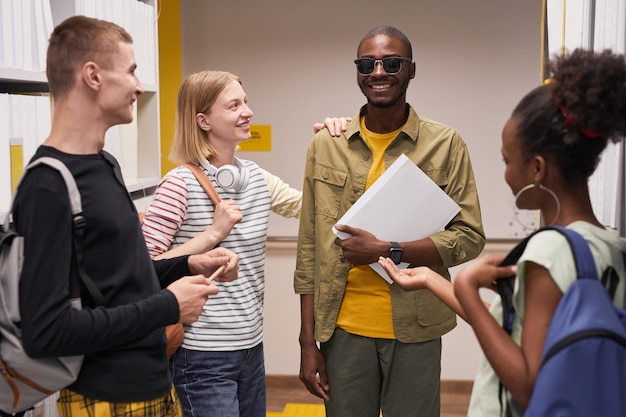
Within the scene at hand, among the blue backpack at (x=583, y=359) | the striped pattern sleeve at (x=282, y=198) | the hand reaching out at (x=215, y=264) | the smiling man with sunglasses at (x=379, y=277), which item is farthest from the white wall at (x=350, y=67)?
the blue backpack at (x=583, y=359)

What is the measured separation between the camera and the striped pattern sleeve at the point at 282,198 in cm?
235

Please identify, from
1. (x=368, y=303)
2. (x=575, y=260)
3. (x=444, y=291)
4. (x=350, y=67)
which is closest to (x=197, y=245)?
(x=368, y=303)

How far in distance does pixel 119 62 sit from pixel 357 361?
1157mm

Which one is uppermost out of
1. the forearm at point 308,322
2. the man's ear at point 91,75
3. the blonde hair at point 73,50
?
the blonde hair at point 73,50

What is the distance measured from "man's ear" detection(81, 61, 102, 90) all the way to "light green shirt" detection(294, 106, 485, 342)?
3.05ft

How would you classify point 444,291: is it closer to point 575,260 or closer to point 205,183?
point 575,260

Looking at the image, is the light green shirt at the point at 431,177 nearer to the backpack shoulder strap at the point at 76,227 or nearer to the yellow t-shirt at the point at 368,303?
the yellow t-shirt at the point at 368,303

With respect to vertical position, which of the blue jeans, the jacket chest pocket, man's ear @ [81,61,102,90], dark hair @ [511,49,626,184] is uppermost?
man's ear @ [81,61,102,90]

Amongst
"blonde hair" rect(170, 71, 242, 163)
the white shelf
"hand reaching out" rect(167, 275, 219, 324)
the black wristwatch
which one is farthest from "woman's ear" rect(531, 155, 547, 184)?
the white shelf

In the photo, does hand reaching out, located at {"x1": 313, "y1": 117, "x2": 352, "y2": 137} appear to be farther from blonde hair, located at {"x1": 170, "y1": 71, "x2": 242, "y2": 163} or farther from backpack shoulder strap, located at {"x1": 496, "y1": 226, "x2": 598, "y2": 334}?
backpack shoulder strap, located at {"x1": 496, "y1": 226, "x2": 598, "y2": 334}

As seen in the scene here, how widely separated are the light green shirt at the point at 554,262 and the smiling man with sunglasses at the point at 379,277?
0.78 m

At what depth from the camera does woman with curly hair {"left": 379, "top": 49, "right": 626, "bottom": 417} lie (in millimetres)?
1163

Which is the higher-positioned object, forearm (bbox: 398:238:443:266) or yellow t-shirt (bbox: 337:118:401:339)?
forearm (bbox: 398:238:443:266)

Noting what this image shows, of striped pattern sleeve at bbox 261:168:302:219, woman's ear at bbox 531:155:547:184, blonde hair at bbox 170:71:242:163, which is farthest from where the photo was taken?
striped pattern sleeve at bbox 261:168:302:219
